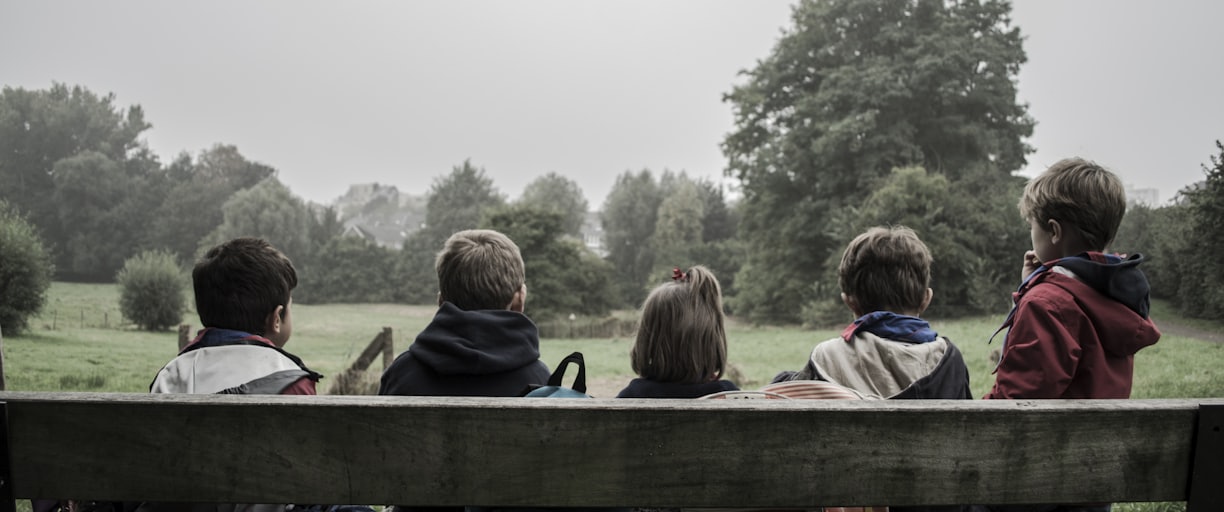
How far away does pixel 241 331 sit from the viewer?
2.16 metres

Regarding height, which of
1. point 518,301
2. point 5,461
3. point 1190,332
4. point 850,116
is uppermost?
point 850,116

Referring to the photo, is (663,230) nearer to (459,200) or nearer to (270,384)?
(459,200)

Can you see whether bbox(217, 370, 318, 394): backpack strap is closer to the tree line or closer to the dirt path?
the tree line

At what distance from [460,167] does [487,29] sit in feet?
28.5

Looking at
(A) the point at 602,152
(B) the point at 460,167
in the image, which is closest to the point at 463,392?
(A) the point at 602,152

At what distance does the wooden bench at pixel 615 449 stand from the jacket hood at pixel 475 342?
0.86 meters

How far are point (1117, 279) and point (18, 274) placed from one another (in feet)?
23.1

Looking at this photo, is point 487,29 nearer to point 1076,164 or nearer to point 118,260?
point 118,260

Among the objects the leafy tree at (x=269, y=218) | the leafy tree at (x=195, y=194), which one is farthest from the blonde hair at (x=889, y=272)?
the leafy tree at (x=269, y=218)

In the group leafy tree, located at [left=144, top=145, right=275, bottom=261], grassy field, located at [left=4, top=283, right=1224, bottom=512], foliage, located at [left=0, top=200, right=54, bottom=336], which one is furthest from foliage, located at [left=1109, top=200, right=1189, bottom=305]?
leafy tree, located at [left=144, top=145, right=275, bottom=261]

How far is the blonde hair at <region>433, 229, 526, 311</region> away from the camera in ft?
7.63

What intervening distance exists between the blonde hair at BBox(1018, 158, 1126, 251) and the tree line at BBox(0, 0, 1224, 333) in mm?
4618

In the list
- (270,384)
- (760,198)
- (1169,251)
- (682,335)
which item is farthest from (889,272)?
(760,198)

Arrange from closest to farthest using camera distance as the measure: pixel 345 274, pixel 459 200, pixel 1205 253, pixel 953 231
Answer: pixel 1205 253, pixel 953 231, pixel 345 274, pixel 459 200
